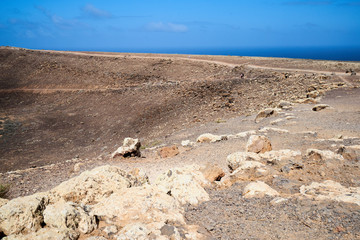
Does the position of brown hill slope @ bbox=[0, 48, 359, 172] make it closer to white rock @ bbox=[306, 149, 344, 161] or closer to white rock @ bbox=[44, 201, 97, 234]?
white rock @ bbox=[306, 149, 344, 161]

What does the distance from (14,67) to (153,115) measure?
87.5ft

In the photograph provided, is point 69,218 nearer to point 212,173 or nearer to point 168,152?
point 212,173

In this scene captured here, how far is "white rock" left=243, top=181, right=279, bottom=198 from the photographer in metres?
5.84

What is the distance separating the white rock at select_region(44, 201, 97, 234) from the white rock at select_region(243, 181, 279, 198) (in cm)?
350

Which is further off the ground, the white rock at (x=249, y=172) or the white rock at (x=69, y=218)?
the white rock at (x=69, y=218)

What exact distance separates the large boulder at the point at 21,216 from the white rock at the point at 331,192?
214 inches

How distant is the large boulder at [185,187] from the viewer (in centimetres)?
592

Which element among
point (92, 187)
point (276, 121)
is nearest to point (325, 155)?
point (92, 187)

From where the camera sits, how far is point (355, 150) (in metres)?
8.12

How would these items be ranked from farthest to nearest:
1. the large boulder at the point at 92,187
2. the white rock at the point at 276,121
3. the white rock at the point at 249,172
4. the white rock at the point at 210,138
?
the white rock at the point at 276,121
the white rock at the point at 210,138
the white rock at the point at 249,172
the large boulder at the point at 92,187

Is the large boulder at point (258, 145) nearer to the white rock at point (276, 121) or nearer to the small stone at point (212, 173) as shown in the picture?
the small stone at point (212, 173)

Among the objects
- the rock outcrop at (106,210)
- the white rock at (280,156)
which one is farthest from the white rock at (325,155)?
the rock outcrop at (106,210)

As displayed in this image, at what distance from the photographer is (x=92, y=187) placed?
5.73m

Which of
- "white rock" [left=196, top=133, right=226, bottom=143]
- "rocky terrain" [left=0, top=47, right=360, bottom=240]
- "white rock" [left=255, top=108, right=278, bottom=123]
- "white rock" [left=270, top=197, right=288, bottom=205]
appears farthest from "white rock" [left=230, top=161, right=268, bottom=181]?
"white rock" [left=255, top=108, right=278, bottom=123]
